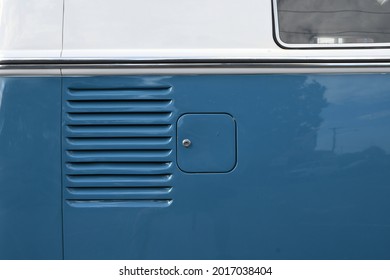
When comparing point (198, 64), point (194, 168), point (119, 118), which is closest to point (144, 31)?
point (198, 64)

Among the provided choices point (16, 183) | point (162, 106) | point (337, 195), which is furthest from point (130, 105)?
point (337, 195)

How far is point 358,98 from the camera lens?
188cm

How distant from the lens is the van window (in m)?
1.93

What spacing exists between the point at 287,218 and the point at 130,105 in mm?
788

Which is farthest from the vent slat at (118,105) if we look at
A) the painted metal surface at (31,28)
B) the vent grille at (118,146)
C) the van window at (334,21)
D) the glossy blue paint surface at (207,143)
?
the van window at (334,21)

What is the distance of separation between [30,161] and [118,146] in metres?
0.36

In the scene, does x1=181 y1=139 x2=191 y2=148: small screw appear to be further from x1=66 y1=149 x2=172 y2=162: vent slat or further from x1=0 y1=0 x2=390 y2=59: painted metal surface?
x1=0 y1=0 x2=390 y2=59: painted metal surface

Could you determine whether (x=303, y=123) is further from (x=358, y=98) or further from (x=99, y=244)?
(x=99, y=244)

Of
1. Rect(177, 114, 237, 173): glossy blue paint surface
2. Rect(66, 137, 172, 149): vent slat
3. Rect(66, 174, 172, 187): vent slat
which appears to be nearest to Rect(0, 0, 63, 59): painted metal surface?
Rect(66, 137, 172, 149): vent slat

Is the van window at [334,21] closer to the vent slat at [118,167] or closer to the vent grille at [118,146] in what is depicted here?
the vent grille at [118,146]

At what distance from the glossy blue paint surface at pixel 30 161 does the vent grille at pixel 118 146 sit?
6cm

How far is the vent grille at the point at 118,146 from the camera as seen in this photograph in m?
1.91

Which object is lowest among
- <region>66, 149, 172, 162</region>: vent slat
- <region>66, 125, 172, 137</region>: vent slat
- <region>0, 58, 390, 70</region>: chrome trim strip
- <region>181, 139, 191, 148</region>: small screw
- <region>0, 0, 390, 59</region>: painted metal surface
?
<region>66, 149, 172, 162</region>: vent slat

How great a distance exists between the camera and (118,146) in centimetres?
192
